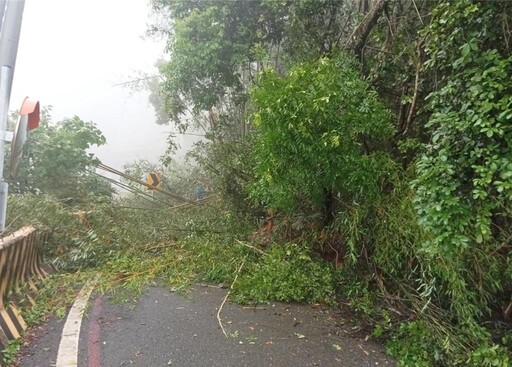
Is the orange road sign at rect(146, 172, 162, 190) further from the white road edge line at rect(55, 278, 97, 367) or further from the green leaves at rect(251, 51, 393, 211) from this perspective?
the green leaves at rect(251, 51, 393, 211)

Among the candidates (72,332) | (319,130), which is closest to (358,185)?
(319,130)

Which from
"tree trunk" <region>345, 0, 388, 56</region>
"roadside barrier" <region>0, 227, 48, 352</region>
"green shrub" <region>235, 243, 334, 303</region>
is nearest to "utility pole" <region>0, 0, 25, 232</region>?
"roadside barrier" <region>0, 227, 48, 352</region>

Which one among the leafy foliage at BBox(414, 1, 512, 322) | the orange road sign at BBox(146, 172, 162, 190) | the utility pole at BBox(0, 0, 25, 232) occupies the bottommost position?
the leafy foliage at BBox(414, 1, 512, 322)

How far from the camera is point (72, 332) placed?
3609mm

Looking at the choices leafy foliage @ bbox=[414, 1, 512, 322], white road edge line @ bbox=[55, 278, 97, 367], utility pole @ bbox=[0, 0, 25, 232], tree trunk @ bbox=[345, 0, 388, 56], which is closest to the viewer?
leafy foliage @ bbox=[414, 1, 512, 322]

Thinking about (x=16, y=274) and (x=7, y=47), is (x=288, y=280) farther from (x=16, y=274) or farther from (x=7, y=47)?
(x=7, y=47)

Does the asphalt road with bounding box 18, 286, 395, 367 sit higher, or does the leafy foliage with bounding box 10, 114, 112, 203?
the leafy foliage with bounding box 10, 114, 112, 203

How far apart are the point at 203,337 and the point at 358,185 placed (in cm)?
241

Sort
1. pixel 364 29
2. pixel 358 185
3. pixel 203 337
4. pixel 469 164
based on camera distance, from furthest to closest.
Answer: pixel 364 29, pixel 358 185, pixel 203 337, pixel 469 164

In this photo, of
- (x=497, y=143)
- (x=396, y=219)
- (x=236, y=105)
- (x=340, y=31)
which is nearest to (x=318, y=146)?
(x=396, y=219)

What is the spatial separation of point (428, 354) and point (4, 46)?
5204mm

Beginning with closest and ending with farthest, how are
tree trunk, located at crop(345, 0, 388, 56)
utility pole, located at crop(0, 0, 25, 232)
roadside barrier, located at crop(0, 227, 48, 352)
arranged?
1. roadside barrier, located at crop(0, 227, 48, 352)
2. utility pole, located at crop(0, 0, 25, 232)
3. tree trunk, located at crop(345, 0, 388, 56)

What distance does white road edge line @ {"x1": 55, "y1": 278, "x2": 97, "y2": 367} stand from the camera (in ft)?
10.3

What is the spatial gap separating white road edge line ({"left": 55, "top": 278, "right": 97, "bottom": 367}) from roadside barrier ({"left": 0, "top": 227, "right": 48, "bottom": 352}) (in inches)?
16.4
